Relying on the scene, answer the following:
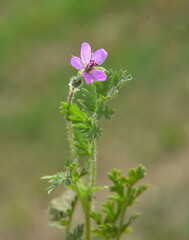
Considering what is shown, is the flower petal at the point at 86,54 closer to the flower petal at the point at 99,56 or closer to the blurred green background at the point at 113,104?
the flower petal at the point at 99,56

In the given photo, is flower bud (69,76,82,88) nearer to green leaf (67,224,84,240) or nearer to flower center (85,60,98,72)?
flower center (85,60,98,72)

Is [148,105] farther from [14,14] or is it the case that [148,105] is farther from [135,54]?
[14,14]

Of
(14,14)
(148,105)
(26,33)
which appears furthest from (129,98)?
(14,14)

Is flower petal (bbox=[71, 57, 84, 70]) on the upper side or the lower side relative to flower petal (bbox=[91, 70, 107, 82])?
upper

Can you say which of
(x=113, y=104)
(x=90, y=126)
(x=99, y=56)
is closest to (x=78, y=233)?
(x=90, y=126)

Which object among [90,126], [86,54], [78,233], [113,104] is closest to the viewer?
[90,126]

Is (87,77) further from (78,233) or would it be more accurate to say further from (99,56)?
(78,233)

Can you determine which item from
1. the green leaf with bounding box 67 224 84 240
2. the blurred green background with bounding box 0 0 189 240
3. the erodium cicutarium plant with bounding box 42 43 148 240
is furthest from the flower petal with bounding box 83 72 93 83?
the blurred green background with bounding box 0 0 189 240
